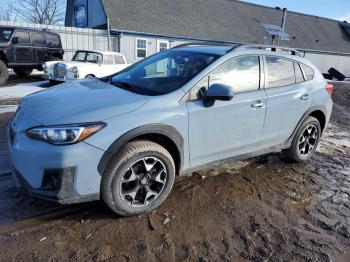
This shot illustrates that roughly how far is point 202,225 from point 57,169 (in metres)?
1.51

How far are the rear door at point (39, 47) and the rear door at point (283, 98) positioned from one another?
11.9 meters

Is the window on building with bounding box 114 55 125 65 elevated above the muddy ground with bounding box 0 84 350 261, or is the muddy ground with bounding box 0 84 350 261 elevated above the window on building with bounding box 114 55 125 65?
the window on building with bounding box 114 55 125 65

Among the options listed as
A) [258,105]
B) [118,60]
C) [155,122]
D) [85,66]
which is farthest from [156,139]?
[118,60]

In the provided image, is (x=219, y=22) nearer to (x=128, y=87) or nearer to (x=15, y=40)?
(x=15, y=40)

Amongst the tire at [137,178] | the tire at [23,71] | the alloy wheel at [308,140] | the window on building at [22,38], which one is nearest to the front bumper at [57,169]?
the tire at [137,178]

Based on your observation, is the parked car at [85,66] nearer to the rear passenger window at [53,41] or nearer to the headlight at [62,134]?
the rear passenger window at [53,41]

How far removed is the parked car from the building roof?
25.6 ft

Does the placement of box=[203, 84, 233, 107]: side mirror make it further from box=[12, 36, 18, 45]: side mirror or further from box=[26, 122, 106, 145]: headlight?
box=[12, 36, 18, 45]: side mirror

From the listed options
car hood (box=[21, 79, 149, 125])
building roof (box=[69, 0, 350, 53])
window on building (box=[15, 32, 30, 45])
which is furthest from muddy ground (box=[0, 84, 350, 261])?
building roof (box=[69, 0, 350, 53])

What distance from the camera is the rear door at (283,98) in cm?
417

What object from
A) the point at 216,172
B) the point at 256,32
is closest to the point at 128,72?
the point at 216,172

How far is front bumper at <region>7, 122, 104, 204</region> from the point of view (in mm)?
2689

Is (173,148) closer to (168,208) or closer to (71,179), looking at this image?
(168,208)

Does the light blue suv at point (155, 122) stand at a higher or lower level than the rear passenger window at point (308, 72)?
lower
